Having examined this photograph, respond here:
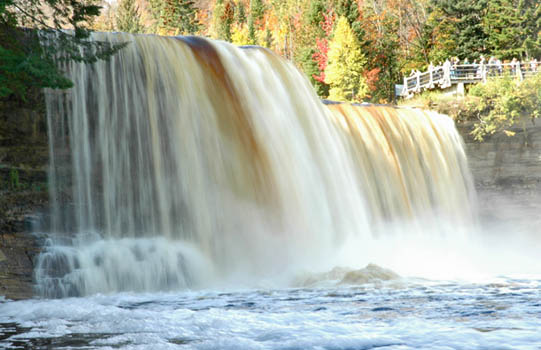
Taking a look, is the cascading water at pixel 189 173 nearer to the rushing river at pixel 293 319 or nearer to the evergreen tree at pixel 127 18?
the rushing river at pixel 293 319

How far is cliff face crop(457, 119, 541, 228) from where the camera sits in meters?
23.5

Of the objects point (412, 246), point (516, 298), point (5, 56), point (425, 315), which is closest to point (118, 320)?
point (425, 315)

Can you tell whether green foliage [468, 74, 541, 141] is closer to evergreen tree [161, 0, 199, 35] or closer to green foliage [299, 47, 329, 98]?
green foliage [299, 47, 329, 98]

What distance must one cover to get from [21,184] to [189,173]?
3124 mm

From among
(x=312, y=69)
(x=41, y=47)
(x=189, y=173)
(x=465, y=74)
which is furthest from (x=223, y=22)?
(x=41, y=47)

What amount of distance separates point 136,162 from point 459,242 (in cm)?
1384

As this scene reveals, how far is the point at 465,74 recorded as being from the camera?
29.6 metres

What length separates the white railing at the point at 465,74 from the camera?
27.2 meters

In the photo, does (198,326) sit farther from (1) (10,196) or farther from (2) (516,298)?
(1) (10,196)

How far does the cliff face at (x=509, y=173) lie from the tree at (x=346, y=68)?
21400mm

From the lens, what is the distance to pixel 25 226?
1029 cm

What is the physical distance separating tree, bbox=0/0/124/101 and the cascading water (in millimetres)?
652

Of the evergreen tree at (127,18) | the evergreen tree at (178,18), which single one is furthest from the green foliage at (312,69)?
the evergreen tree at (178,18)

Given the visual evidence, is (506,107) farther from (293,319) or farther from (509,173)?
(293,319)
